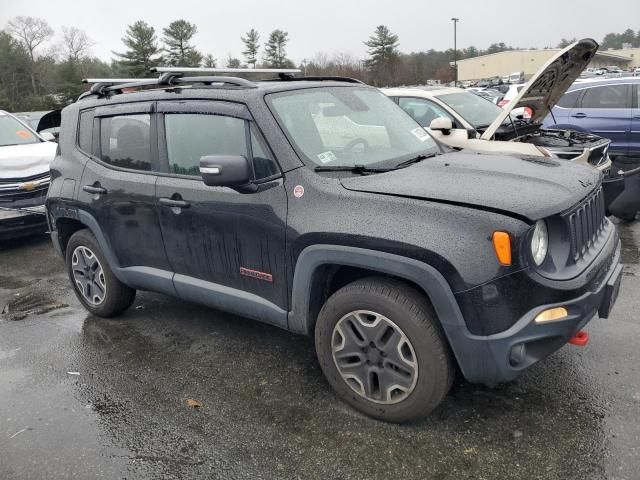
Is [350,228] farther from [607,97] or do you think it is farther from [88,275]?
[607,97]

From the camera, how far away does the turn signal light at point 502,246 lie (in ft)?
8.48

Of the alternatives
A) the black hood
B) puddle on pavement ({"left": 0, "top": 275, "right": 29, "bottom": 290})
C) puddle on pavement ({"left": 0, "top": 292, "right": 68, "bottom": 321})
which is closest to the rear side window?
the black hood

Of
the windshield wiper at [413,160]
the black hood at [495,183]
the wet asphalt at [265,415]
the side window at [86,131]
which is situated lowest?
the wet asphalt at [265,415]

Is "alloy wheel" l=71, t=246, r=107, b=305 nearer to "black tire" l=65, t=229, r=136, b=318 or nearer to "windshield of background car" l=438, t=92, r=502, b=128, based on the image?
"black tire" l=65, t=229, r=136, b=318

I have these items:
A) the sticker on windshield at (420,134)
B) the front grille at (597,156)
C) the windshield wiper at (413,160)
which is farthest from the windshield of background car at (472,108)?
the windshield wiper at (413,160)

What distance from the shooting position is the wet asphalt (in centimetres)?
279

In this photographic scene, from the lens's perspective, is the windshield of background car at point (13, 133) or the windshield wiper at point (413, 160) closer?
the windshield wiper at point (413, 160)

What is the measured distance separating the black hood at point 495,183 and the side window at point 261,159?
47cm

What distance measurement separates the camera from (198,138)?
374cm

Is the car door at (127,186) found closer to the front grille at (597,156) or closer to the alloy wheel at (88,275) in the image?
the alloy wheel at (88,275)

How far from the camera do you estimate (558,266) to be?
2.78 meters

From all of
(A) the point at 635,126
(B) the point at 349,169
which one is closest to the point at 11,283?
(B) the point at 349,169

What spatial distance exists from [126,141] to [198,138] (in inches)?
31.5

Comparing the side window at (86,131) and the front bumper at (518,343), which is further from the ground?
the side window at (86,131)
